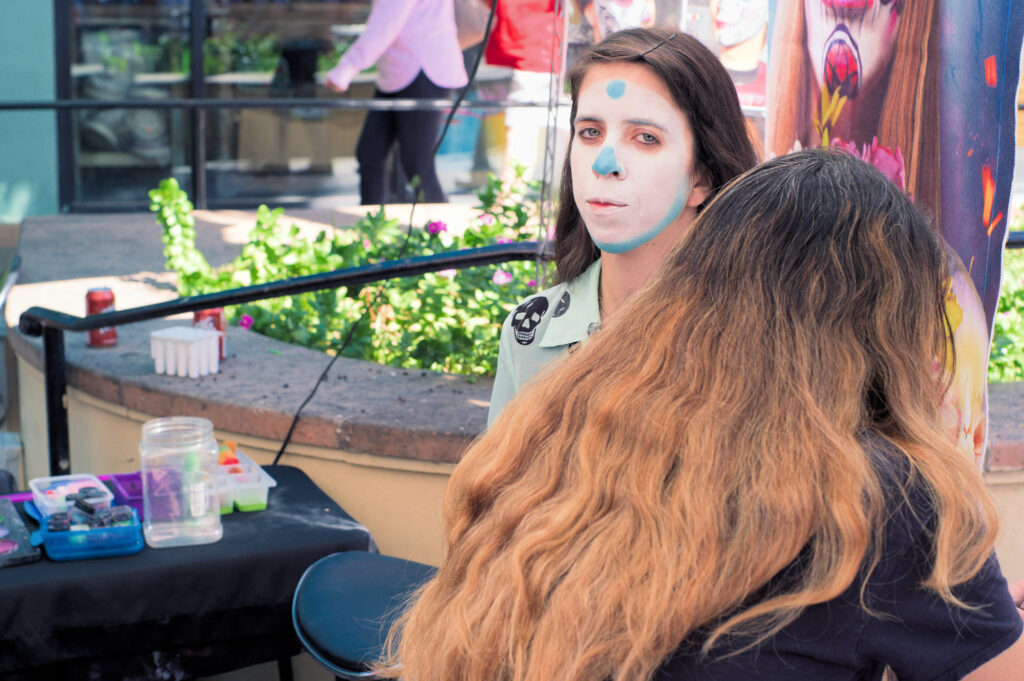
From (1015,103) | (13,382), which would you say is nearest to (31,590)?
(1015,103)

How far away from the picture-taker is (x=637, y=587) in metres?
1.17

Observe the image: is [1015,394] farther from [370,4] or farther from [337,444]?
[370,4]

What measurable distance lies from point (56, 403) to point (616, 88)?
2275 millimetres

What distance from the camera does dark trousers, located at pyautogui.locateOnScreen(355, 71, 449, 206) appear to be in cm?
666

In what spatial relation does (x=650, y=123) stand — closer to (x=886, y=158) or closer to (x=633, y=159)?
(x=633, y=159)

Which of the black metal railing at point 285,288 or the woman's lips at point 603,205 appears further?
the black metal railing at point 285,288

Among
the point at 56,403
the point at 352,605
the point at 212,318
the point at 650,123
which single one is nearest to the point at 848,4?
the point at 650,123

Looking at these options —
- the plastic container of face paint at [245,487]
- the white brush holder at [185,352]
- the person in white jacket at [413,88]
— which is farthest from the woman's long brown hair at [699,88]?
the person in white jacket at [413,88]

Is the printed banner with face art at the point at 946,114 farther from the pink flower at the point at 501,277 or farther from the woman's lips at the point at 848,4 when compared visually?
the pink flower at the point at 501,277

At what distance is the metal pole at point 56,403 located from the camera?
342 cm

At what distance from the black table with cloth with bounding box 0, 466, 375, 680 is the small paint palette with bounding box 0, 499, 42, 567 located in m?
0.02

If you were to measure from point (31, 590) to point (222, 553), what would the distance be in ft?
Result: 1.28

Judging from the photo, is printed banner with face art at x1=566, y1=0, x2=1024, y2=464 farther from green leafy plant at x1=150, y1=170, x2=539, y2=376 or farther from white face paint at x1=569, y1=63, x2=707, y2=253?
green leafy plant at x1=150, y1=170, x2=539, y2=376

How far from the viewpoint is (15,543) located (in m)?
2.41
